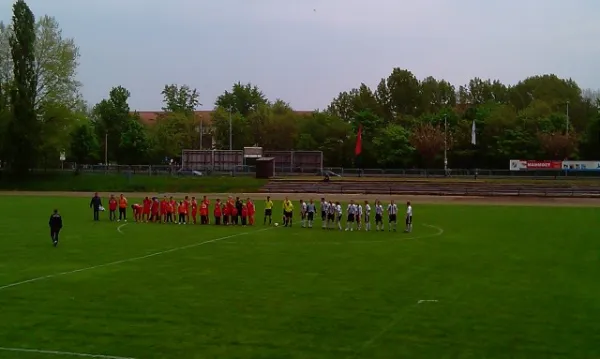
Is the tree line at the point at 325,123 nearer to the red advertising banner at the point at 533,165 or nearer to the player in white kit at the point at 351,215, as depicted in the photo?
the red advertising banner at the point at 533,165

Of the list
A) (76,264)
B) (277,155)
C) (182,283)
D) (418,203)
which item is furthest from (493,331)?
(277,155)

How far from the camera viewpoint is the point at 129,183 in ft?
234

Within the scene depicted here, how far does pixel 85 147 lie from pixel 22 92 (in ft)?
90.8

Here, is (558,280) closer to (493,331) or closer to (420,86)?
(493,331)

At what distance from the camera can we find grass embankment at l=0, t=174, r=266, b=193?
6838 centimetres

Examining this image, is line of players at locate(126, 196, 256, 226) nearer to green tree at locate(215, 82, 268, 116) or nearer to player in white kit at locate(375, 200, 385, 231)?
player in white kit at locate(375, 200, 385, 231)

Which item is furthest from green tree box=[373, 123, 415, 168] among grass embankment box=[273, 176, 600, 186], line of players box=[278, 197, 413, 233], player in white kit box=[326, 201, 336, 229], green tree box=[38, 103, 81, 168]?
player in white kit box=[326, 201, 336, 229]

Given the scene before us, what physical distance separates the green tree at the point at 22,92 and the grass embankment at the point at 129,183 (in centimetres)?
264

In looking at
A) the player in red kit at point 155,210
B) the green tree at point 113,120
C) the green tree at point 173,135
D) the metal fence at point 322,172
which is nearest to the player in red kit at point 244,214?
the player in red kit at point 155,210

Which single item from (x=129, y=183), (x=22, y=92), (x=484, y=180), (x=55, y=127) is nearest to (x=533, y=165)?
(x=484, y=180)

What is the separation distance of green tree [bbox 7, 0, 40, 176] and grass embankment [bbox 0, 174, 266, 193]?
2636mm

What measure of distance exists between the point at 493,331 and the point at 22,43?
7083 cm

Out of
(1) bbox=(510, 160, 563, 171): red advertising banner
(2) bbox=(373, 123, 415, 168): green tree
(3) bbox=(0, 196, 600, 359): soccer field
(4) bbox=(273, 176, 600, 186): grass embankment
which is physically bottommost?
(3) bbox=(0, 196, 600, 359): soccer field

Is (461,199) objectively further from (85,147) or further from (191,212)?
(85,147)
